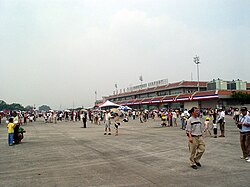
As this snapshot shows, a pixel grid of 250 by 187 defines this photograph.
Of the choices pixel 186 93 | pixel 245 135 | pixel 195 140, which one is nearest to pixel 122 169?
pixel 195 140

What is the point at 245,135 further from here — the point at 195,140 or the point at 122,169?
the point at 122,169

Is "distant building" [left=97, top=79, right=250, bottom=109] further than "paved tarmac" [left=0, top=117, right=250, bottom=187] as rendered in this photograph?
Yes

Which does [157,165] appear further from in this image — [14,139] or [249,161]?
[14,139]

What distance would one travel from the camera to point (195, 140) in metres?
7.53

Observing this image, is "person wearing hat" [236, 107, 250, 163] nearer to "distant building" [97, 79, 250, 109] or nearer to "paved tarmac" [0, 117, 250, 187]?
"paved tarmac" [0, 117, 250, 187]

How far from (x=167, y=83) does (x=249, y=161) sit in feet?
219

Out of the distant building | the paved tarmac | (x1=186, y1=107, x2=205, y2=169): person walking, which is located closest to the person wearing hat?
the paved tarmac

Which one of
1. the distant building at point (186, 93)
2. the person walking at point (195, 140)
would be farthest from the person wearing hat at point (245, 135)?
the distant building at point (186, 93)

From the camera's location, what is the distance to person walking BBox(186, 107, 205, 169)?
24.3 ft

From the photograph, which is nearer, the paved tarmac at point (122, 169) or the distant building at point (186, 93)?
the paved tarmac at point (122, 169)

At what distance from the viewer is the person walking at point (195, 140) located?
7.41 metres

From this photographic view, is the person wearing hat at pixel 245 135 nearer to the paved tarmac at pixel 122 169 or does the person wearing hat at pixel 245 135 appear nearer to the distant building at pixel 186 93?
the paved tarmac at pixel 122 169

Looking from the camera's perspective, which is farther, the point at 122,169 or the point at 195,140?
the point at 195,140

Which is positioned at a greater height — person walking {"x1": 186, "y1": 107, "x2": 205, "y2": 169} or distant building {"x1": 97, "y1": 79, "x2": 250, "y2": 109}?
distant building {"x1": 97, "y1": 79, "x2": 250, "y2": 109}
